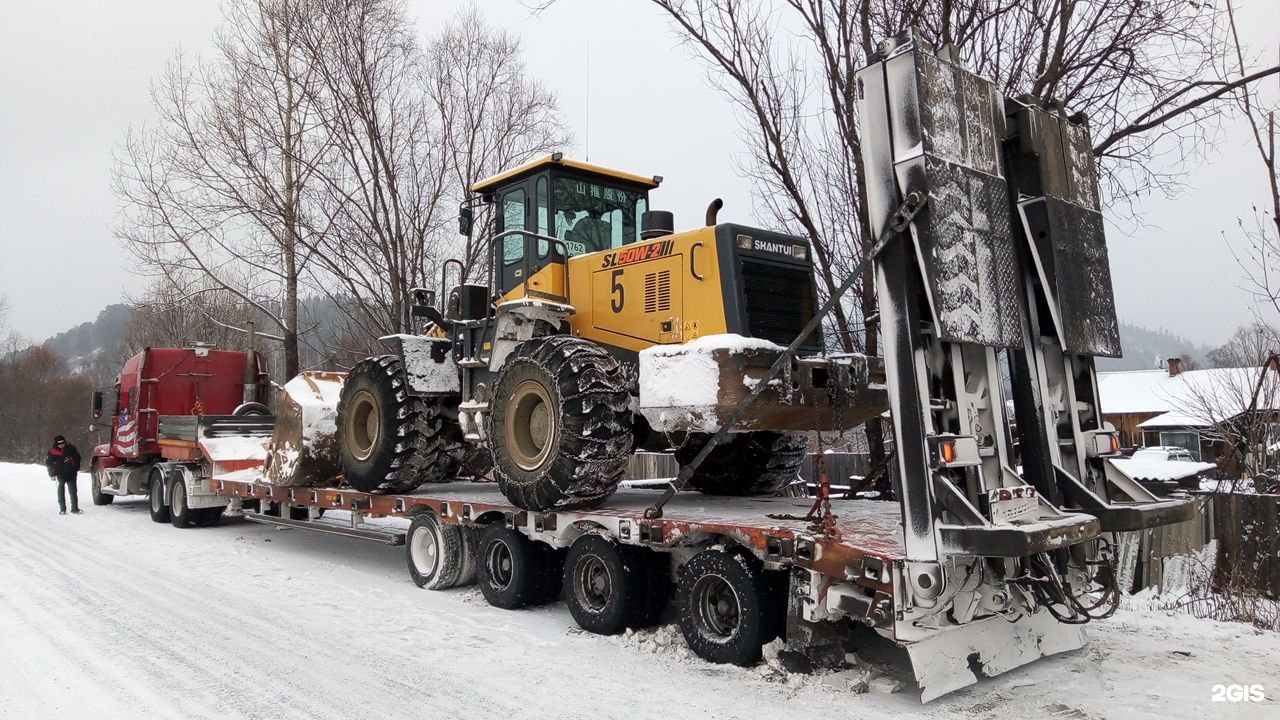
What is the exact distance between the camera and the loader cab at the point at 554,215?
8.27 m

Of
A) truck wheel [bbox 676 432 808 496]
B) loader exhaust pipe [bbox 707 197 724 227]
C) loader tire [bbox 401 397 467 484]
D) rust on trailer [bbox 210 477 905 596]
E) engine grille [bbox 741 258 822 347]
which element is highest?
loader exhaust pipe [bbox 707 197 724 227]

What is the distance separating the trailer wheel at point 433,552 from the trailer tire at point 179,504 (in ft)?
20.8

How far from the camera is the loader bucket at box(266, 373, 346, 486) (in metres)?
10.2

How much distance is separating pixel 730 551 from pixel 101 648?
15.1ft

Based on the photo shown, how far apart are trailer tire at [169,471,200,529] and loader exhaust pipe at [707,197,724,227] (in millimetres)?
10091

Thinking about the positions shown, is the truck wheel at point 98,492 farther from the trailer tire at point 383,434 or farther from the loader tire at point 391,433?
the trailer tire at point 383,434

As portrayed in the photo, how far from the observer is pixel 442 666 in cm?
584

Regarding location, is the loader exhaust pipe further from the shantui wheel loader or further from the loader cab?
the loader cab

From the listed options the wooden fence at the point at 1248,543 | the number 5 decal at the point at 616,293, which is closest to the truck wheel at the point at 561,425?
the number 5 decal at the point at 616,293

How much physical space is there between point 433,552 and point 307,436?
2.78 meters

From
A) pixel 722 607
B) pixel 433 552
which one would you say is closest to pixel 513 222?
pixel 433 552

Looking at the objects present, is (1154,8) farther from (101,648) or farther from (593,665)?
(101,648)

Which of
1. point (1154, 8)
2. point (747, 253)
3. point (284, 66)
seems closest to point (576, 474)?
point (747, 253)

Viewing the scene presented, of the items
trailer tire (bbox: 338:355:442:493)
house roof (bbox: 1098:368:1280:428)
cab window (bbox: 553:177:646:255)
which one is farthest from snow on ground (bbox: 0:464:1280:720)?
cab window (bbox: 553:177:646:255)
